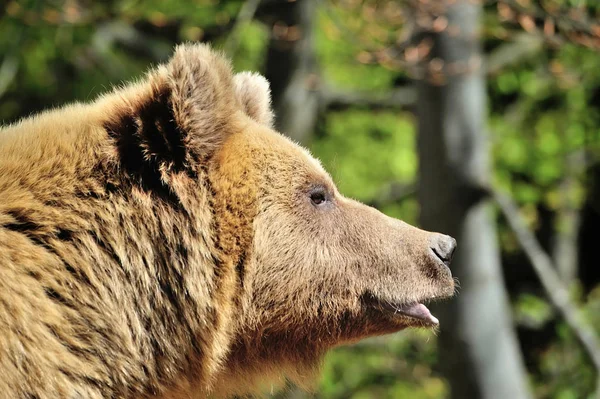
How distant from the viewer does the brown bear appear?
11.5 feet

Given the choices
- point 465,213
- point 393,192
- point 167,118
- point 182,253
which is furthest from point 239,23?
point 393,192

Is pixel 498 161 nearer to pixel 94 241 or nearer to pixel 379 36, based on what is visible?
pixel 379 36

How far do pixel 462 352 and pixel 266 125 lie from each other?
4184mm

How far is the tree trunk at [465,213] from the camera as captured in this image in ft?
26.6

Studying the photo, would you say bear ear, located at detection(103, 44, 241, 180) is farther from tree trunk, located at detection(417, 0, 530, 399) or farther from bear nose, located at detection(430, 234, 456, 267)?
tree trunk, located at detection(417, 0, 530, 399)

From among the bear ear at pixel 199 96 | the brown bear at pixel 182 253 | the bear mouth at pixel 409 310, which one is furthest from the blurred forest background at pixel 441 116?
the bear ear at pixel 199 96

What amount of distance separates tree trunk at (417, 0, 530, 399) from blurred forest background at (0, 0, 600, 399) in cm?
1

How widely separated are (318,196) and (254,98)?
2.14 feet

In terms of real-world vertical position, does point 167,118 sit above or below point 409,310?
above

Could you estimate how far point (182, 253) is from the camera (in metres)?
3.84

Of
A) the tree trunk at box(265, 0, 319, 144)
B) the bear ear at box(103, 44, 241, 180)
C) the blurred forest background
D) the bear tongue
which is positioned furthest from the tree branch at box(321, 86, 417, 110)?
the bear ear at box(103, 44, 241, 180)

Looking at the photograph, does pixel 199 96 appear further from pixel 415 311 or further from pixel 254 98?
pixel 415 311

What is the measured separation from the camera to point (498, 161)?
1305cm

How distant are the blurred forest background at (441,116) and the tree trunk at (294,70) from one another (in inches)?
0.7
